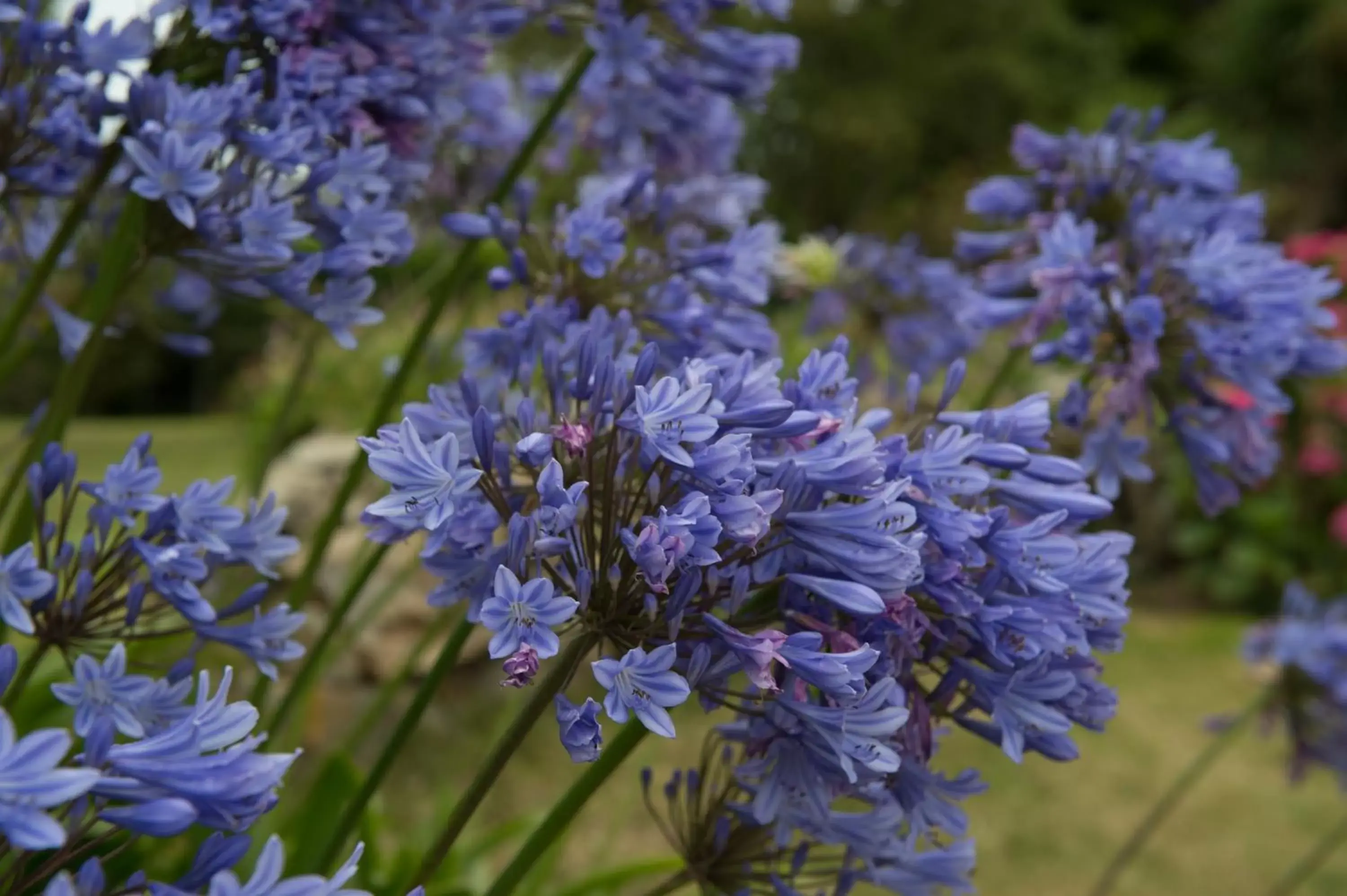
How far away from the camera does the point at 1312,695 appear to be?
2771mm

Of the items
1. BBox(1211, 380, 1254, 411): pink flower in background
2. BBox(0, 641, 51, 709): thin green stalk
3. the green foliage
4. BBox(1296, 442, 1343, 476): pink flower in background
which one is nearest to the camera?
BBox(0, 641, 51, 709): thin green stalk

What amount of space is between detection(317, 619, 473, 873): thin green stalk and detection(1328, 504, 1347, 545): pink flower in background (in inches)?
309

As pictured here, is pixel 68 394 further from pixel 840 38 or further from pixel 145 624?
pixel 840 38

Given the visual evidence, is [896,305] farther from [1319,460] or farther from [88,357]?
[1319,460]

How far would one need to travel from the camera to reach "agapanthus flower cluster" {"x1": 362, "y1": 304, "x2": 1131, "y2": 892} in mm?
976

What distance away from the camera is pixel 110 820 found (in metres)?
0.77

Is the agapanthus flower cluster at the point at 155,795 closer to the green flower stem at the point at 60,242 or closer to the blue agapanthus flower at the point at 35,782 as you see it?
A: the blue agapanthus flower at the point at 35,782

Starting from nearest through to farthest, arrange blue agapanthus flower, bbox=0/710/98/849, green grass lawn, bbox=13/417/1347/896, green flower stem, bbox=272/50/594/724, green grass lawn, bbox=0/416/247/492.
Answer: blue agapanthus flower, bbox=0/710/98/849, green flower stem, bbox=272/50/594/724, green grass lawn, bbox=13/417/1347/896, green grass lawn, bbox=0/416/247/492

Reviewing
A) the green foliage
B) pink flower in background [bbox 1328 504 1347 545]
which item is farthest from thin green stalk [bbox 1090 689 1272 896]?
the green foliage

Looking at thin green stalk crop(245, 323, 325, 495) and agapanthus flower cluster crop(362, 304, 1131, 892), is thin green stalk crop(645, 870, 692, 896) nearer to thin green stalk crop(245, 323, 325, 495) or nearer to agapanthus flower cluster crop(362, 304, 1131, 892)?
agapanthus flower cluster crop(362, 304, 1131, 892)

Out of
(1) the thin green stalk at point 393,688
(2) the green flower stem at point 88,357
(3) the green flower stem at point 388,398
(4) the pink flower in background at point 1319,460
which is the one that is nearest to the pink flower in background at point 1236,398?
(3) the green flower stem at point 388,398

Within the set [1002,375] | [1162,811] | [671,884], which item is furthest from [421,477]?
[1162,811]

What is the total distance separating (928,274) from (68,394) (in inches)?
81.6

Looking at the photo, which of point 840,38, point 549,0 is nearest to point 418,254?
point 549,0
